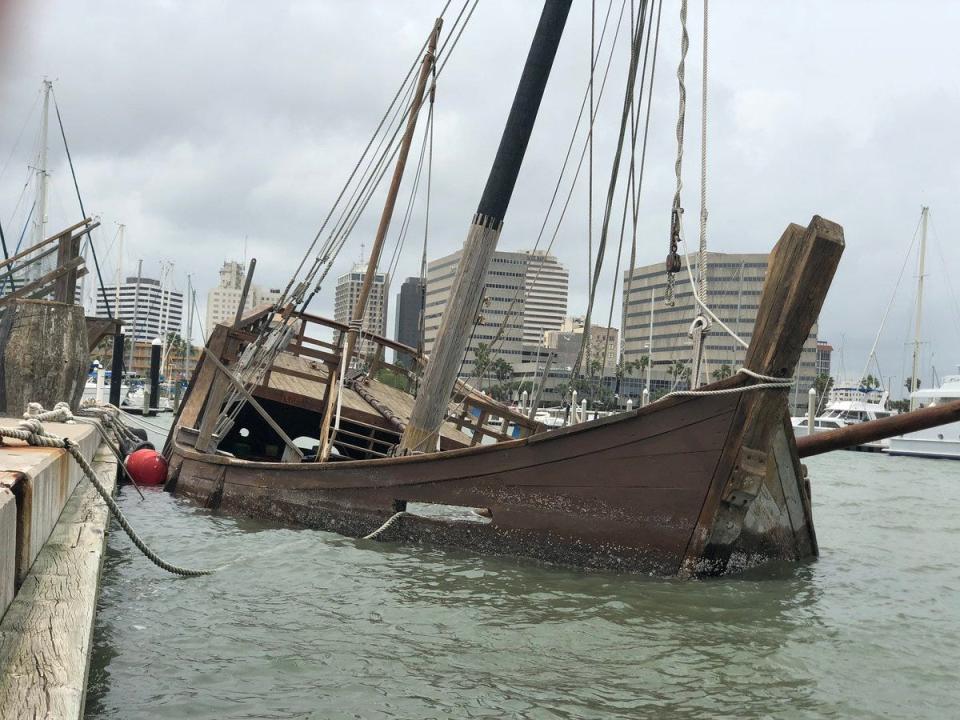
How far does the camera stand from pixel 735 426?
6.75 metres

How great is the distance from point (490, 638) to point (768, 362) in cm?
304

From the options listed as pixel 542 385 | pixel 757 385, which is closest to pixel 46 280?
pixel 542 385

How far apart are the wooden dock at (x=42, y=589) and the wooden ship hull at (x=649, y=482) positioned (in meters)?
3.37

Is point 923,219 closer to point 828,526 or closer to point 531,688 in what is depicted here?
point 828,526

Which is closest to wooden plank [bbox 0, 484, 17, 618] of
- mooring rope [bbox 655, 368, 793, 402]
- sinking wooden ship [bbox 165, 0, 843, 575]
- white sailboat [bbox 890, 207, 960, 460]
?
sinking wooden ship [bbox 165, 0, 843, 575]

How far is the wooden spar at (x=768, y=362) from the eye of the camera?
21.5 ft

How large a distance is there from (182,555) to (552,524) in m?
3.56

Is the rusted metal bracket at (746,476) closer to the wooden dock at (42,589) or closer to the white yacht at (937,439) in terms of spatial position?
the wooden dock at (42,589)

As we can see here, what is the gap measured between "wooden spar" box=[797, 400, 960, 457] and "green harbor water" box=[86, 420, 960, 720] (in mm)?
1242

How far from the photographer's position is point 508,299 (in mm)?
52406

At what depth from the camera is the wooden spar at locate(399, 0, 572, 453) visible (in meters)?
8.61

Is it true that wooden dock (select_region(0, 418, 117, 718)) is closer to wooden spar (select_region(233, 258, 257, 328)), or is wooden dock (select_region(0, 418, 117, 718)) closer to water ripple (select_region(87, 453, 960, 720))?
water ripple (select_region(87, 453, 960, 720))

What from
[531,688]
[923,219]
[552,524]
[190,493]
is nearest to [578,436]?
[552,524]

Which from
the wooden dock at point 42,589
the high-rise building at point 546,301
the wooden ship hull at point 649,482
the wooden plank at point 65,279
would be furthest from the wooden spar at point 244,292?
the high-rise building at point 546,301
